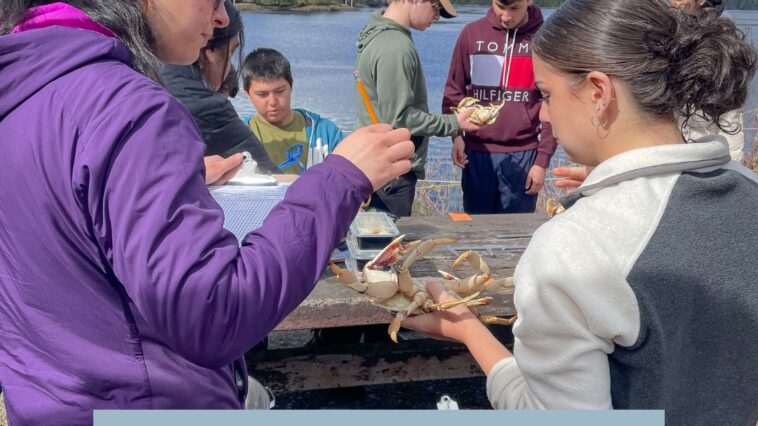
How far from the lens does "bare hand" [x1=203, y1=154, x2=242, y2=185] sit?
208 cm

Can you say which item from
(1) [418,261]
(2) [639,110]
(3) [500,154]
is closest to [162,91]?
(2) [639,110]

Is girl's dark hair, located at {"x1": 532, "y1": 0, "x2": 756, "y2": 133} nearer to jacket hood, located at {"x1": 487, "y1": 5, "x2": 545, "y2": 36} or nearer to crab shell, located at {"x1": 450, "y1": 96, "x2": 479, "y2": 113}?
crab shell, located at {"x1": 450, "y1": 96, "x2": 479, "y2": 113}

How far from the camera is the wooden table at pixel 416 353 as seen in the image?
7.88 ft


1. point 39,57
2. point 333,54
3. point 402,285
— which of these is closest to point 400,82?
point 402,285

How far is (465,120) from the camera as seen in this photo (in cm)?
369

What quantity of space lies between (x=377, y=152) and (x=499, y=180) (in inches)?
117

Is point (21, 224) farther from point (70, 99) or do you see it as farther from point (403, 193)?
point (403, 193)

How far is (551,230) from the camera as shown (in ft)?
3.51

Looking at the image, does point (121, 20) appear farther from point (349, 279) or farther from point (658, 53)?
point (349, 279)

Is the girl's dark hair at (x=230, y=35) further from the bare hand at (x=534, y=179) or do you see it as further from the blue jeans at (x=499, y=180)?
the bare hand at (x=534, y=179)

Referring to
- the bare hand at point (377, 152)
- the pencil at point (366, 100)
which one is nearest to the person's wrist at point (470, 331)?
the bare hand at point (377, 152)

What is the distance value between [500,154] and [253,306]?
125 inches

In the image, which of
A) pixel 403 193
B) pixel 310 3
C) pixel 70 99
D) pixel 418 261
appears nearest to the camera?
pixel 70 99

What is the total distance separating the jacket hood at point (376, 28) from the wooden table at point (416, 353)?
111 cm
